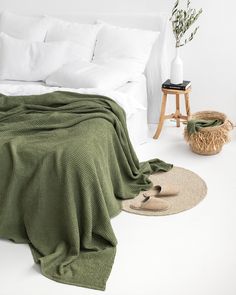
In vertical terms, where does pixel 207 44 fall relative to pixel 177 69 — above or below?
above

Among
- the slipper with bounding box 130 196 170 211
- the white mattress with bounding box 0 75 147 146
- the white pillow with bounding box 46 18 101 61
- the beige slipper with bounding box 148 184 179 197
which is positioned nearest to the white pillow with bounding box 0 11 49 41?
the white pillow with bounding box 46 18 101 61

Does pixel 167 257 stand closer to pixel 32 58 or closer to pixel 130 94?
pixel 130 94

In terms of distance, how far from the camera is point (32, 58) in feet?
14.2

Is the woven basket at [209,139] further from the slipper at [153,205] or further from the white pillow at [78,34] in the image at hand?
the white pillow at [78,34]

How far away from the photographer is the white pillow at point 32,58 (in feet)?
14.0

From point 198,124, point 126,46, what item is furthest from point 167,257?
point 126,46

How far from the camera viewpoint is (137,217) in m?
3.06

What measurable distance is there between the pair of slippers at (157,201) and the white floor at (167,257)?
0.09 metres

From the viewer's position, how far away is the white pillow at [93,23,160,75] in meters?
4.27

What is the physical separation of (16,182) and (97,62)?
1.80 m

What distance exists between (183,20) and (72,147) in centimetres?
188

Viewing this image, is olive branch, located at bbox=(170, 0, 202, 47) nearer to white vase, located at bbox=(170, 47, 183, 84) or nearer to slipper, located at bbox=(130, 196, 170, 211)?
white vase, located at bbox=(170, 47, 183, 84)

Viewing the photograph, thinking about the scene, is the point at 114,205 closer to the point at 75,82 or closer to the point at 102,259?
the point at 102,259

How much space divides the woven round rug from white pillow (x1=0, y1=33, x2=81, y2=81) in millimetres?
1377
